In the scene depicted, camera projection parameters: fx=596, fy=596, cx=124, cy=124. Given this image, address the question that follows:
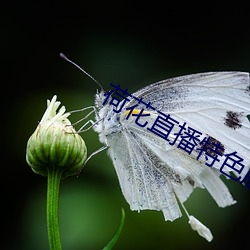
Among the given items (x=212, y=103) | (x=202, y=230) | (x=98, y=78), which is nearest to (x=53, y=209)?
(x=202, y=230)

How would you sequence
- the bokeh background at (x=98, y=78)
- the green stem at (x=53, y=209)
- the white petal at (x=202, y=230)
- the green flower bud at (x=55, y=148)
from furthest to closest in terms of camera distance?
the bokeh background at (x=98, y=78), the white petal at (x=202, y=230), the green flower bud at (x=55, y=148), the green stem at (x=53, y=209)

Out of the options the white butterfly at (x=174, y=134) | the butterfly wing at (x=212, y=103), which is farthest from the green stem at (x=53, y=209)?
the butterfly wing at (x=212, y=103)

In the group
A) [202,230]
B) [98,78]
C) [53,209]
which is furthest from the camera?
[98,78]

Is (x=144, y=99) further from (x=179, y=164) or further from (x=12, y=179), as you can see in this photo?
(x=12, y=179)

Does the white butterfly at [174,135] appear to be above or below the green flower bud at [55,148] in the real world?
above

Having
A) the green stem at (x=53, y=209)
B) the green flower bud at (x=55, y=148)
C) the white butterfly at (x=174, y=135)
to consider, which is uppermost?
the white butterfly at (x=174, y=135)

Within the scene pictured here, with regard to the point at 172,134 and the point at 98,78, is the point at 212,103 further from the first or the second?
the point at 98,78

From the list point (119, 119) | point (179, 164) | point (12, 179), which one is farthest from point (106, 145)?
point (12, 179)

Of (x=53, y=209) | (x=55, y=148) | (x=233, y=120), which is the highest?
(x=233, y=120)

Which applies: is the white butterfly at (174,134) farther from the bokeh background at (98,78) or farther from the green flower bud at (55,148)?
the bokeh background at (98,78)
